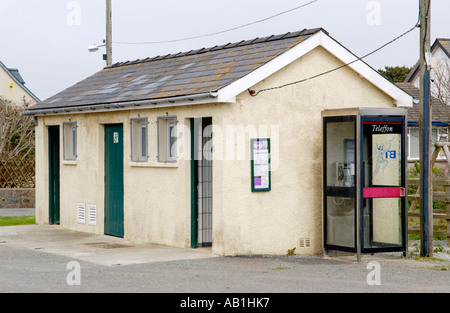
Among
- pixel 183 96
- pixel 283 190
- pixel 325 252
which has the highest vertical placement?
pixel 183 96

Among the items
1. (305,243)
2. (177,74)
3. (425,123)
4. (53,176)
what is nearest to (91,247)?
(177,74)

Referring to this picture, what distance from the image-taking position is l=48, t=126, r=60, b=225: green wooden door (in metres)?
18.9

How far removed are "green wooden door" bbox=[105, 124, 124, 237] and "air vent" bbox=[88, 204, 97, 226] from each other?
39 centimetres

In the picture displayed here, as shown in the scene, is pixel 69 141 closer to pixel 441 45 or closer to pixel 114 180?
pixel 114 180

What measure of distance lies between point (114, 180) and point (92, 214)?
3.90ft

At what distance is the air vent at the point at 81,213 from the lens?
1734 centimetres

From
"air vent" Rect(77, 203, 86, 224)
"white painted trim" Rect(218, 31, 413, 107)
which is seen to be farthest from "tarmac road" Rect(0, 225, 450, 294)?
"white painted trim" Rect(218, 31, 413, 107)

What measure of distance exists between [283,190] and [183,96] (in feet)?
8.21

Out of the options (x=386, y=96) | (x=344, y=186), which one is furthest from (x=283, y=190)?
(x=386, y=96)
